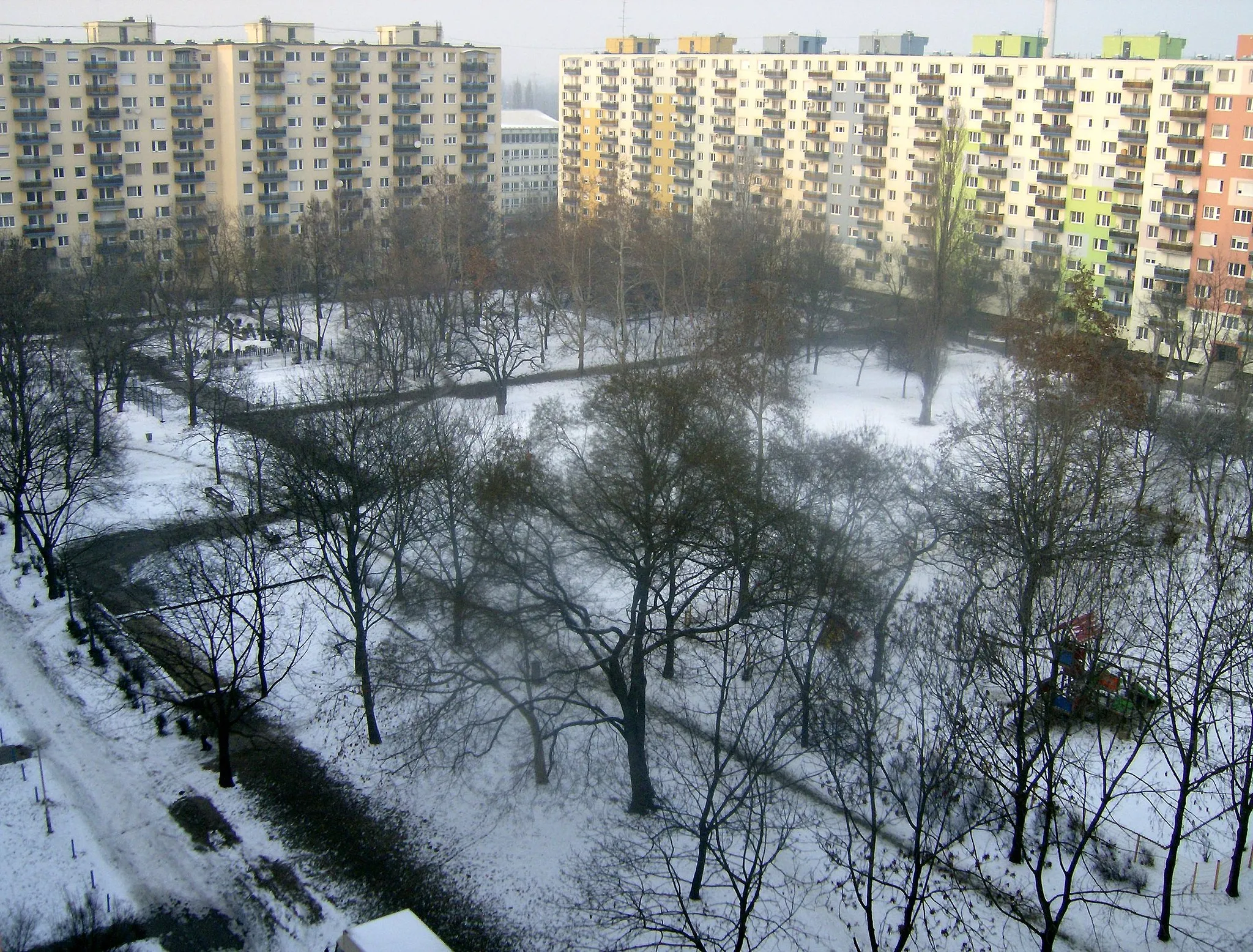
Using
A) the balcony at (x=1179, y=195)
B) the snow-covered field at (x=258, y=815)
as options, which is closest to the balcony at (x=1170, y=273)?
the balcony at (x=1179, y=195)

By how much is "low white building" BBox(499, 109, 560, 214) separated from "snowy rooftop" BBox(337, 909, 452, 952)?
230 feet

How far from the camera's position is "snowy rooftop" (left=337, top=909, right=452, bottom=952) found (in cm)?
1416

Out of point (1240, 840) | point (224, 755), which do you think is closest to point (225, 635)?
point (224, 755)

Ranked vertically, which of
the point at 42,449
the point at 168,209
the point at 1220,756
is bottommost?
→ the point at 1220,756

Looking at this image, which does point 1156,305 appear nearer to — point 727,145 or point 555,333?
point 555,333

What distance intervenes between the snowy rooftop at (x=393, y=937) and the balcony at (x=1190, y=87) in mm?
40761

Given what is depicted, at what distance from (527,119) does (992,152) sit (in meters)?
43.6

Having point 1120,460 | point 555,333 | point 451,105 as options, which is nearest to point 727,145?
point 451,105

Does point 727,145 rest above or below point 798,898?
above

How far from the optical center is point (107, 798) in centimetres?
1844

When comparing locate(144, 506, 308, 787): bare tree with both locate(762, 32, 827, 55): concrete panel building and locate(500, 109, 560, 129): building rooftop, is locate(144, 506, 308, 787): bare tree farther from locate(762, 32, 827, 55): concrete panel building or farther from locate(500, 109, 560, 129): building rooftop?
locate(500, 109, 560, 129): building rooftop

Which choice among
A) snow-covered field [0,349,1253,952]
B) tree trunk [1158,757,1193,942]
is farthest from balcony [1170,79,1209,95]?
tree trunk [1158,757,1193,942]

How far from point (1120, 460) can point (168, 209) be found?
142 ft

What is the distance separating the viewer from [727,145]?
6394 centimetres
